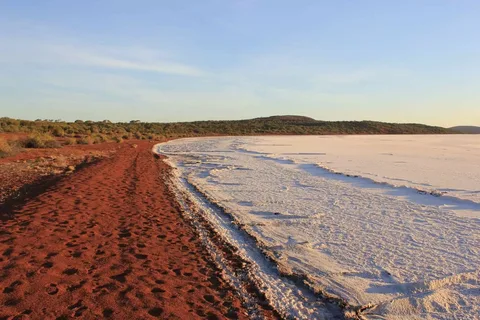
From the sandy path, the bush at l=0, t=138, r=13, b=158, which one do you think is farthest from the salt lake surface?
the bush at l=0, t=138, r=13, b=158

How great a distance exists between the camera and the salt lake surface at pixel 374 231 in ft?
16.2

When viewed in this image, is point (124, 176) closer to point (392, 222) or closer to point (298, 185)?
point (298, 185)

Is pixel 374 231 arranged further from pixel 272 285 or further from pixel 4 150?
pixel 4 150

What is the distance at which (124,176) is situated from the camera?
14250 mm

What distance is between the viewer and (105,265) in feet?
18.4

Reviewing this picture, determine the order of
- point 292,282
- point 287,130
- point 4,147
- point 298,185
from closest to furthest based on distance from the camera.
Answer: point 292,282 < point 298,185 < point 4,147 < point 287,130

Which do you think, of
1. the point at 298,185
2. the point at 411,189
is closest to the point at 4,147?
the point at 298,185

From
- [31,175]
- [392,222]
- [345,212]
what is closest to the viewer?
[392,222]

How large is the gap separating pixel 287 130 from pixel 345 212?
74.3 metres

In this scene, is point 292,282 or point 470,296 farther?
point 292,282

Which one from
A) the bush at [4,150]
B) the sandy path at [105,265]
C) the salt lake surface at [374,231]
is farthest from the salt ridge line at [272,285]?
the bush at [4,150]

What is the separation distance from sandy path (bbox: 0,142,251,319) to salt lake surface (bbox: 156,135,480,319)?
1379mm

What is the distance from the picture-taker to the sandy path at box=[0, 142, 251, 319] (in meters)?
4.35

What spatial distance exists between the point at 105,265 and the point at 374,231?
15.8ft
